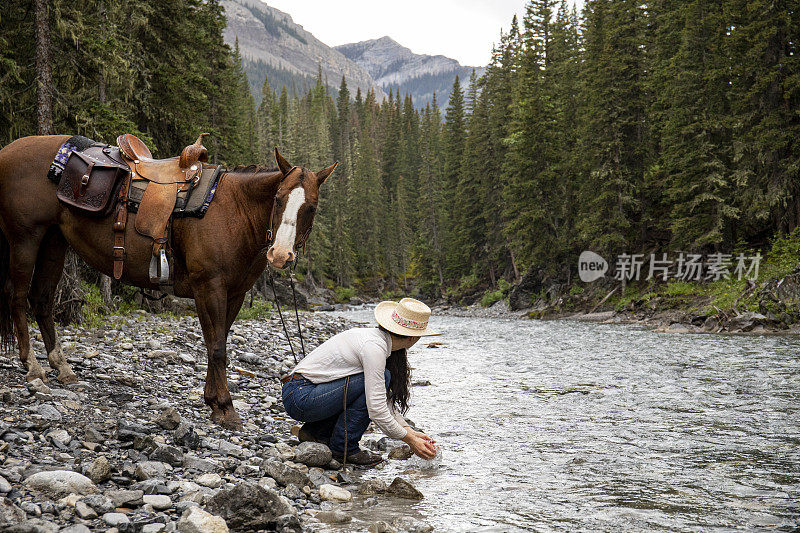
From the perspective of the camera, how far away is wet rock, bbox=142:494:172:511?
11.7 feet

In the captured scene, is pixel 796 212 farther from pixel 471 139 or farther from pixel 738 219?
pixel 471 139

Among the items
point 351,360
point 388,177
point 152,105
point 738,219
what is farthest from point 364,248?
point 351,360

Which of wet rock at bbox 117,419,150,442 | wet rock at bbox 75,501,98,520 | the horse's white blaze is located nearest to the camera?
wet rock at bbox 75,501,98,520

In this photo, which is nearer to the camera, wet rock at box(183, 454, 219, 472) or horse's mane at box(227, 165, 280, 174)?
wet rock at box(183, 454, 219, 472)

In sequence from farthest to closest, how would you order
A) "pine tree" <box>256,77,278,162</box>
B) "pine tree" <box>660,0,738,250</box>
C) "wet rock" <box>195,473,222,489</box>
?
"pine tree" <box>256,77,278,162</box>
"pine tree" <box>660,0,738,250</box>
"wet rock" <box>195,473,222,489</box>

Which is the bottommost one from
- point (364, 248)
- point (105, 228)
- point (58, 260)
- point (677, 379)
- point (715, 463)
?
point (364, 248)

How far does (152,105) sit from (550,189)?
93.2 ft

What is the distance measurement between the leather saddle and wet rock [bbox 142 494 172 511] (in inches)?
90.3

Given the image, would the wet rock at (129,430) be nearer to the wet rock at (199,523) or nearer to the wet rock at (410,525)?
the wet rock at (199,523)

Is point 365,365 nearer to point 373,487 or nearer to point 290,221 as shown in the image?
point 373,487

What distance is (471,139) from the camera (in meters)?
53.5

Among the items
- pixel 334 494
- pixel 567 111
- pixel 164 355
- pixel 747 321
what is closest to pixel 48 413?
pixel 334 494

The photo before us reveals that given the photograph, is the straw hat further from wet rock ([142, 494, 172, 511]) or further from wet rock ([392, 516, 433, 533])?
wet rock ([142, 494, 172, 511])

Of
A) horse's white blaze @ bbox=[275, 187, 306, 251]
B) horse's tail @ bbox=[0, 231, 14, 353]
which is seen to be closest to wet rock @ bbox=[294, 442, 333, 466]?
horse's white blaze @ bbox=[275, 187, 306, 251]
